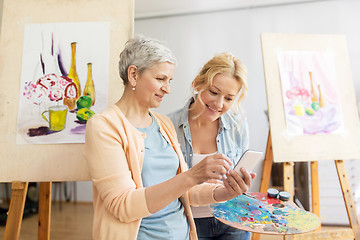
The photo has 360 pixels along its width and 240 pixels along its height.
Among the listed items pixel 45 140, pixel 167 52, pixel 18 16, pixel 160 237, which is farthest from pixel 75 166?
pixel 18 16

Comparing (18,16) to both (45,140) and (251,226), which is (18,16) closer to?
(45,140)

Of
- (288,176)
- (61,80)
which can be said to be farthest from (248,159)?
(61,80)

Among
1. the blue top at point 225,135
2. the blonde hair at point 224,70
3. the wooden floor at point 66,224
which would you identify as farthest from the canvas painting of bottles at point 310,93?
the wooden floor at point 66,224

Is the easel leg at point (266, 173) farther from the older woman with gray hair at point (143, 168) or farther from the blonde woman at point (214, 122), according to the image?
the older woman with gray hair at point (143, 168)

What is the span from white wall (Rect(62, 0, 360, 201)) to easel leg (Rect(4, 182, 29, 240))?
2.52 meters

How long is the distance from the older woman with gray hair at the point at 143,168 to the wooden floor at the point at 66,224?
2.06 meters

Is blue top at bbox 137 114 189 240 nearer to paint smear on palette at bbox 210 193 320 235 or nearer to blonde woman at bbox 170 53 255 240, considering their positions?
paint smear on palette at bbox 210 193 320 235

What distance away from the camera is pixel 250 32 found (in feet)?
11.8

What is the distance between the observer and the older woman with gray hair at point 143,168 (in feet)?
2.79

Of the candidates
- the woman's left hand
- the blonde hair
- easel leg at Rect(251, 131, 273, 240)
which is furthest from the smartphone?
easel leg at Rect(251, 131, 273, 240)

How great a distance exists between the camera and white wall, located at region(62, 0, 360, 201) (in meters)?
3.35

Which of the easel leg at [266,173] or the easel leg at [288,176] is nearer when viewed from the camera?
the easel leg at [288,176]

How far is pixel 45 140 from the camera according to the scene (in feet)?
4.72

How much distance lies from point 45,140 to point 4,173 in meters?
0.26
